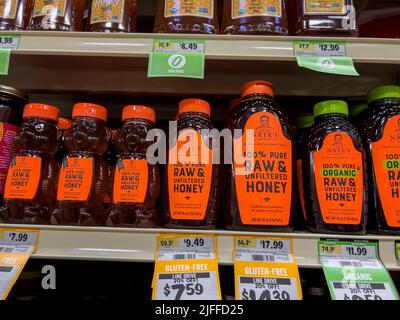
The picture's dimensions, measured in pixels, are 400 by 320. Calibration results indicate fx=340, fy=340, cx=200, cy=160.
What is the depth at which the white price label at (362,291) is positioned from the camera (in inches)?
27.3

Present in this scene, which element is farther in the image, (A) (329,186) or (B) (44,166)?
(B) (44,166)

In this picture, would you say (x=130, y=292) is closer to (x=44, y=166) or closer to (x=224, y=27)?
(x=44, y=166)

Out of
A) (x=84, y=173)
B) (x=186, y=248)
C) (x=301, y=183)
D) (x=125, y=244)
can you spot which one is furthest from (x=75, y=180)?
(x=301, y=183)

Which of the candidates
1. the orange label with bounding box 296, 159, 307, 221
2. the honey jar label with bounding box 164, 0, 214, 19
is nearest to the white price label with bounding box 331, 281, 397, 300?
the orange label with bounding box 296, 159, 307, 221

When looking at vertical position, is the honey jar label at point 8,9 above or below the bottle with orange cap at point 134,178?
above

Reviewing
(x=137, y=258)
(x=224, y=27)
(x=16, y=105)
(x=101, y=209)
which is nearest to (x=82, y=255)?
(x=137, y=258)

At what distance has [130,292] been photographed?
102 centimetres

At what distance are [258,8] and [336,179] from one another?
0.51 meters

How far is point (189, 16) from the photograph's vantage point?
95cm

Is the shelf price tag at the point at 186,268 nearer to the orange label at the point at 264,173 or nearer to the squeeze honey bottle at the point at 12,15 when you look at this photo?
the orange label at the point at 264,173

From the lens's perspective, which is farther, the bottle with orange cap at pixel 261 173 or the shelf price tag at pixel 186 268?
the bottle with orange cap at pixel 261 173

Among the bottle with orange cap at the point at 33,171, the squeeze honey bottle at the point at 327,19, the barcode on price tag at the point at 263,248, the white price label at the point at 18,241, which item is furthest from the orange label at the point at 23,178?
the squeeze honey bottle at the point at 327,19

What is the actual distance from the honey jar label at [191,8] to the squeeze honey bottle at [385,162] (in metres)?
0.54
